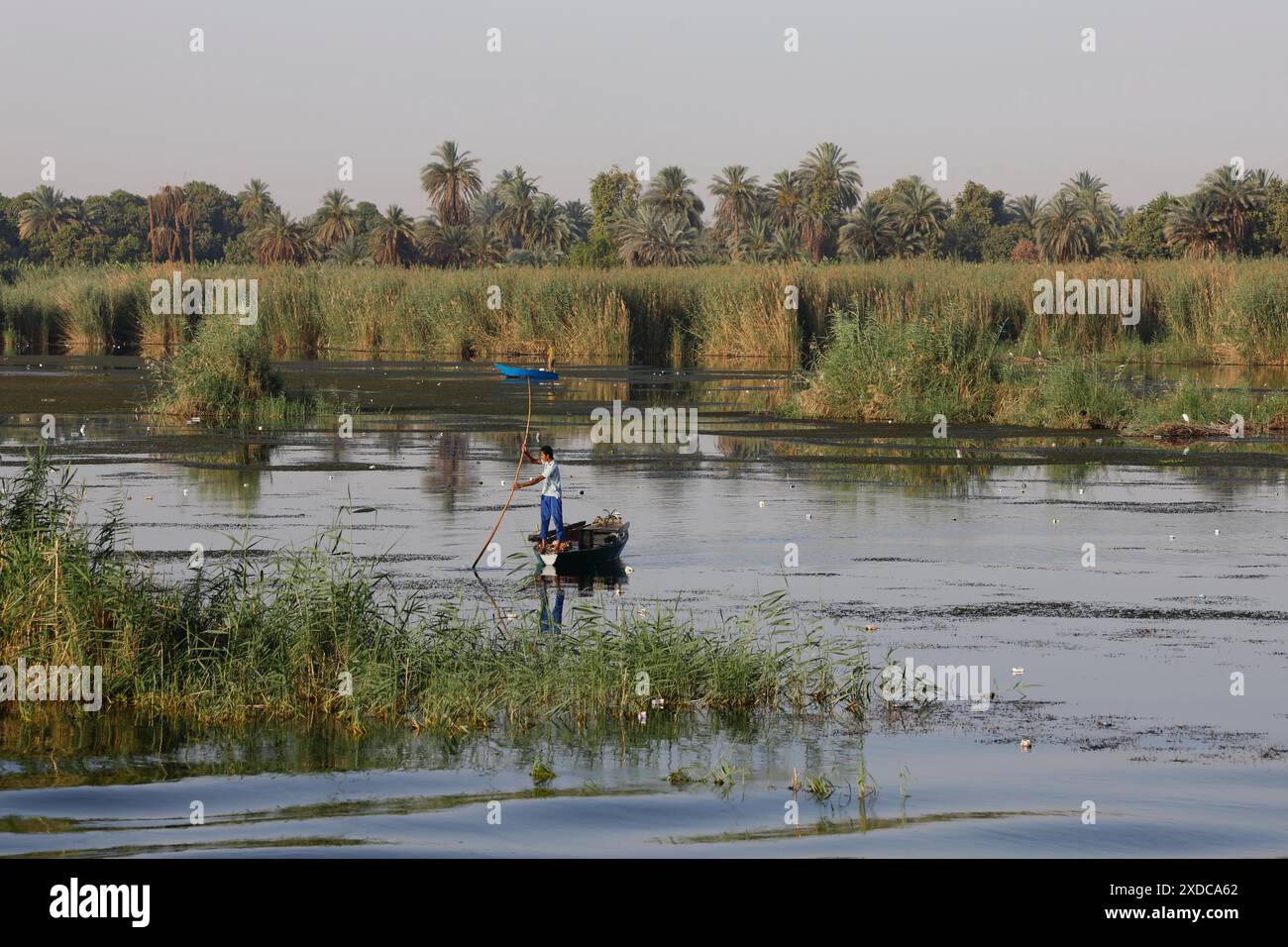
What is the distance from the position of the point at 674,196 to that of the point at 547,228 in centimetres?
919

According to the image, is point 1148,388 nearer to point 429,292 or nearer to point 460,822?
point 429,292

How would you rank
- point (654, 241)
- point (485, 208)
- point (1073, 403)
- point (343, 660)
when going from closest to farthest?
point (343, 660) → point (1073, 403) → point (654, 241) → point (485, 208)

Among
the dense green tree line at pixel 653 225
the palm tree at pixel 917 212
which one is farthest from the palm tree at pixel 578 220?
the palm tree at pixel 917 212

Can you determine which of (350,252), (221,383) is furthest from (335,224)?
(221,383)

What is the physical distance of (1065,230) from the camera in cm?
9681

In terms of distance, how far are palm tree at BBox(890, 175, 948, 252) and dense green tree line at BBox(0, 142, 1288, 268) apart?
0.35ft

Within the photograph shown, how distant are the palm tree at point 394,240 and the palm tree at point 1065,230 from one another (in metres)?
38.9

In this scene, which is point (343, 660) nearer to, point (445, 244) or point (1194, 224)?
point (1194, 224)

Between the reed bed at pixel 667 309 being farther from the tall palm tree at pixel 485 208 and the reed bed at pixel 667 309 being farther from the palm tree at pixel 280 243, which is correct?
the tall palm tree at pixel 485 208

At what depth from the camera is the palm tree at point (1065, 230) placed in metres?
96.9

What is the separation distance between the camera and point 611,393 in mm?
43188


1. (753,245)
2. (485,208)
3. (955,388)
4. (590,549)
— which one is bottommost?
(590,549)
